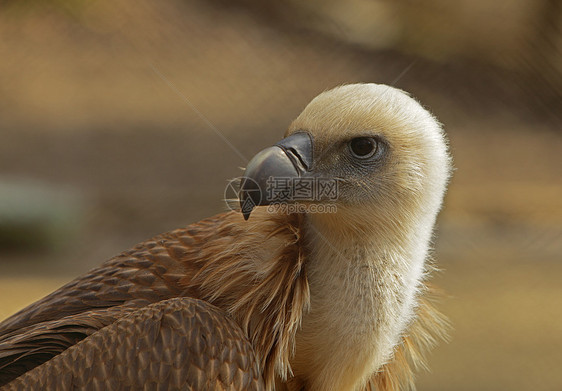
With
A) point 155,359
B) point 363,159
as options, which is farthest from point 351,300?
point 155,359

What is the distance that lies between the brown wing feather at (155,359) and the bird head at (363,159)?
0.38m

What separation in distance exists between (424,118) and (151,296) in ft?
2.66

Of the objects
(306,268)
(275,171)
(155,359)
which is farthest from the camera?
(306,268)

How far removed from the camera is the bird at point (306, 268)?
5.56ft

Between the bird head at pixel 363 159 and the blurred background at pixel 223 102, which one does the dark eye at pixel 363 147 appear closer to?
the bird head at pixel 363 159

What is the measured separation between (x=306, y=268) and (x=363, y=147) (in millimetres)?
325

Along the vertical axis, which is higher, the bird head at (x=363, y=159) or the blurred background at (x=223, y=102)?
the blurred background at (x=223, y=102)

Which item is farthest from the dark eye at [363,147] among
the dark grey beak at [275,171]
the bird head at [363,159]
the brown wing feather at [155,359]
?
the brown wing feather at [155,359]

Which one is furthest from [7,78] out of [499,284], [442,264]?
[499,284]

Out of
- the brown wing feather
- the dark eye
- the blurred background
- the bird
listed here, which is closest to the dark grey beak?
the bird

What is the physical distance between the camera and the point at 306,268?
180cm

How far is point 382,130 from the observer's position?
180cm

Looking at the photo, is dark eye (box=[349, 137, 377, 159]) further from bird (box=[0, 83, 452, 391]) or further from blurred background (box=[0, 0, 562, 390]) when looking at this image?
blurred background (box=[0, 0, 562, 390])

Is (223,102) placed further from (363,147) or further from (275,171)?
(275,171)
